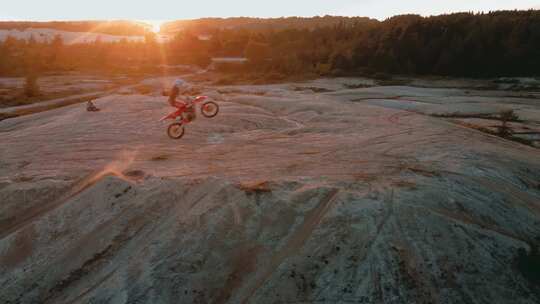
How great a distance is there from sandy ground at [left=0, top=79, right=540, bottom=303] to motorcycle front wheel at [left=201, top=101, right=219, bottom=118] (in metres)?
3.87

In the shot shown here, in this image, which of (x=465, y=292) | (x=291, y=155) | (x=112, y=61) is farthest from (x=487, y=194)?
(x=112, y=61)

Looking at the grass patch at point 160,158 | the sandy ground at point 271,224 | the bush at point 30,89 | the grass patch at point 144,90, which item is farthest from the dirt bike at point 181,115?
the bush at point 30,89

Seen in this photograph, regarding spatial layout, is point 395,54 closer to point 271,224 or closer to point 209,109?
point 209,109

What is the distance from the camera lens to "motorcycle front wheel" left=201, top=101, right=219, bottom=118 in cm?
1733

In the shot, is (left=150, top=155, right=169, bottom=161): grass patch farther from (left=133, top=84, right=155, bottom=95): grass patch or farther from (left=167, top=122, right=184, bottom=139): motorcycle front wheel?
(left=133, top=84, right=155, bottom=95): grass patch

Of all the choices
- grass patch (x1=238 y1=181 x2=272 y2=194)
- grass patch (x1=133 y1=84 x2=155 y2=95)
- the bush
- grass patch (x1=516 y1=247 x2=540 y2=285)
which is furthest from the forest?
grass patch (x1=238 y1=181 x2=272 y2=194)

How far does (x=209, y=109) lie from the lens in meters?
Result: 17.5

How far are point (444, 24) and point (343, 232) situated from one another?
53.9 metres

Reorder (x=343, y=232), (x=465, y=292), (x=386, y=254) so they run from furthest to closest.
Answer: (x=343, y=232), (x=386, y=254), (x=465, y=292)

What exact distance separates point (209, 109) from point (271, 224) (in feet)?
34.2

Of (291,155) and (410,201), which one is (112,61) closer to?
(291,155)

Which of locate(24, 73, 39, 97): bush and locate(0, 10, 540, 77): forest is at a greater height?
locate(0, 10, 540, 77): forest

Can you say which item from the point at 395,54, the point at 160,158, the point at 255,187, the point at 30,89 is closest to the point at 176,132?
the point at 160,158

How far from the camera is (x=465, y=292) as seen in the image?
6598 millimetres
